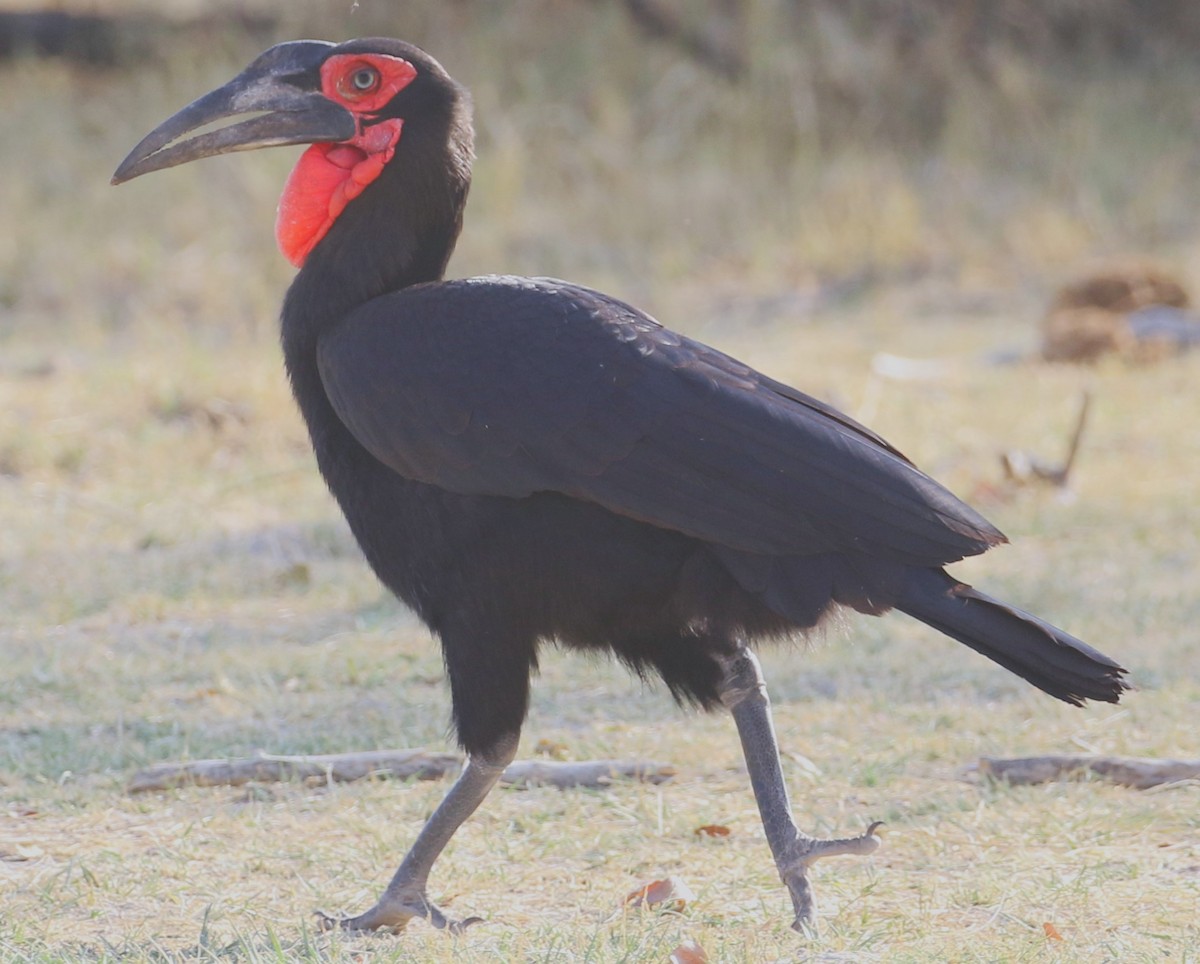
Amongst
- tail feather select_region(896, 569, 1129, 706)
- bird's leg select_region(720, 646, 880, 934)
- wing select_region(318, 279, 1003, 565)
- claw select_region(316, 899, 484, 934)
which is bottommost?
claw select_region(316, 899, 484, 934)

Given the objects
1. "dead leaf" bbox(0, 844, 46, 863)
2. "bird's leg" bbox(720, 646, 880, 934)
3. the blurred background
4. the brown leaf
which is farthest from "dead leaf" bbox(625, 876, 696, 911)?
the blurred background

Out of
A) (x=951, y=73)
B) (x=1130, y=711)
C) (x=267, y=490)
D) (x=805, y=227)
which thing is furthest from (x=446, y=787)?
(x=951, y=73)

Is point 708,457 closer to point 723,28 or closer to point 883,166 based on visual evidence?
point 883,166

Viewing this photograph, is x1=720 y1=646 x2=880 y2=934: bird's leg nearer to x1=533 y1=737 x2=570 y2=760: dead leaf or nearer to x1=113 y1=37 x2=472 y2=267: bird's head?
x1=533 y1=737 x2=570 y2=760: dead leaf

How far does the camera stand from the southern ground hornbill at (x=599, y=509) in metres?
2.66

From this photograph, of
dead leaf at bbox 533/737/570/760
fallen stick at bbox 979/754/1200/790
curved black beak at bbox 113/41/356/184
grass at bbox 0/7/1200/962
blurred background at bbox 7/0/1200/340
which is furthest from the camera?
blurred background at bbox 7/0/1200/340

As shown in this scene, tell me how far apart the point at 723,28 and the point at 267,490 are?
582 centimetres

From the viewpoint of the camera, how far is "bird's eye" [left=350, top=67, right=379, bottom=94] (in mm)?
3068

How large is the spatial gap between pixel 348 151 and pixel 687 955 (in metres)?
1.51

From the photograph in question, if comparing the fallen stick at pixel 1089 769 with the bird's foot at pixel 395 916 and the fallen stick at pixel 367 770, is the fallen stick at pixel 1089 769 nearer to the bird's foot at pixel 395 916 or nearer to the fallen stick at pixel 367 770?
the fallen stick at pixel 367 770

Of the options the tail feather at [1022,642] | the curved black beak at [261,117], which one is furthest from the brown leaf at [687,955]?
the curved black beak at [261,117]

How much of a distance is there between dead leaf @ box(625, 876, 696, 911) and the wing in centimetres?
58

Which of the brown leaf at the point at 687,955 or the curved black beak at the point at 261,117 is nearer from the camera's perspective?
the brown leaf at the point at 687,955

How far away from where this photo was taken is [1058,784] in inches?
132
